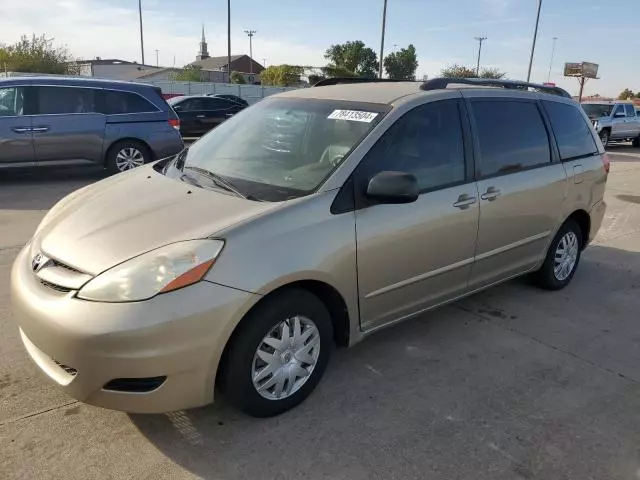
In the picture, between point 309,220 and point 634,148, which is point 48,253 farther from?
point 634,148

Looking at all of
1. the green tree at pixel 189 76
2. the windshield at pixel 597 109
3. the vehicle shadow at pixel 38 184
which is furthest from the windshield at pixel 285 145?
the green tree at pixel 189 76

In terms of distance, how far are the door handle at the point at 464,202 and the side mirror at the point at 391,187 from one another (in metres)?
0.69

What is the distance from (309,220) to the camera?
2.88 metres

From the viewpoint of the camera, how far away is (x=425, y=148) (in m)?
3.56

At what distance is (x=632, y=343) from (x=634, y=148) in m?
21.5

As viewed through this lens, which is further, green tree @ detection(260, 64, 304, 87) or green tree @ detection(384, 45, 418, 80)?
green tree @ detection(384, 45, 418, 80)

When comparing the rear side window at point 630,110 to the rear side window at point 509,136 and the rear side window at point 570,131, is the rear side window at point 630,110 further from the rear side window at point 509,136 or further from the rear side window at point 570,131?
the rear side window at point 509,136

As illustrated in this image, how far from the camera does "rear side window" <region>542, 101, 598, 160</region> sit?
4699 millimetres

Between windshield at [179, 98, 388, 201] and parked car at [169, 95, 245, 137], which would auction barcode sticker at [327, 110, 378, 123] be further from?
parked car at [169, 95, 245, 137]

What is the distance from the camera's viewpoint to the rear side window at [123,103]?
9.39m

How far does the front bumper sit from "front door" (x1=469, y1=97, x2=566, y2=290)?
2.06 meters

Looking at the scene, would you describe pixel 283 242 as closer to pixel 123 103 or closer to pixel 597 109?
pixel 123 103

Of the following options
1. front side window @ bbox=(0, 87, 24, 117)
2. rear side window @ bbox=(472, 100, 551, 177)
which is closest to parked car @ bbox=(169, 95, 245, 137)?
front side window @ bbox=(0, 87, 24, 117)

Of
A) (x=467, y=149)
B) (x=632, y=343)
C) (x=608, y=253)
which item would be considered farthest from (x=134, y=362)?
(x=608, y=253)
